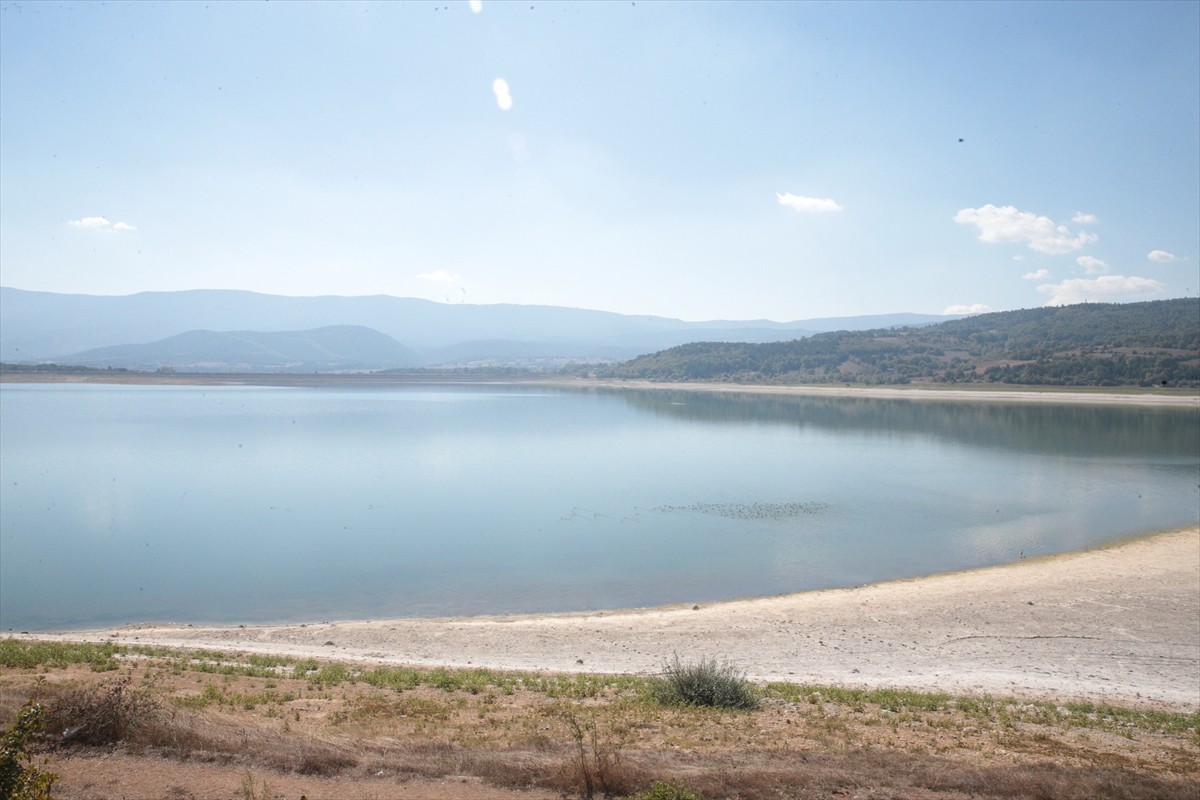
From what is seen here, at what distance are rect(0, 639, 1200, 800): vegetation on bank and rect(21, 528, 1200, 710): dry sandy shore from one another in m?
1.33

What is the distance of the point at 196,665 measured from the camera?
8.29 metres

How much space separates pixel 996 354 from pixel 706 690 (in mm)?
112889

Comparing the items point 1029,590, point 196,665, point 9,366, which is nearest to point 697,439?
point 1029,590

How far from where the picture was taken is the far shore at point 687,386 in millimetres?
68312

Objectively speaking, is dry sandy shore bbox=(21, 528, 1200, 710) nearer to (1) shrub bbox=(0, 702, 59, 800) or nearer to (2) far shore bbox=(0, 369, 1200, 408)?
(1) shrub bbox=(0, 702, 59, 800)

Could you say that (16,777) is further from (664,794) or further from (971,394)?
(971,394)

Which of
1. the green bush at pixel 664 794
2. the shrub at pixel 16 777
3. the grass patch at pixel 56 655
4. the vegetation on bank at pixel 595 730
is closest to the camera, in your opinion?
the shrub at pixel 16 777

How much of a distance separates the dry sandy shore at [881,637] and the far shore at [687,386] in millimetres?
62809

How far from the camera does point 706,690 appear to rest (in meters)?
7.28

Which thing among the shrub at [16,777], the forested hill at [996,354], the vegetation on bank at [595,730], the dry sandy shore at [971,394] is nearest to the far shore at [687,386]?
the dry sandy shore at [971,394]

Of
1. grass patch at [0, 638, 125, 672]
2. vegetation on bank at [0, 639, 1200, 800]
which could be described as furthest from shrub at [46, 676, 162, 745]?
grass patch at [0, 638, 125, 672]

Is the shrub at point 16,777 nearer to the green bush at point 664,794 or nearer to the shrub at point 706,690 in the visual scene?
the green bush at point 664,794

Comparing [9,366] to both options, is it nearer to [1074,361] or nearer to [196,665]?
[196,665]

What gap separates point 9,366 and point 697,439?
4365 inches
